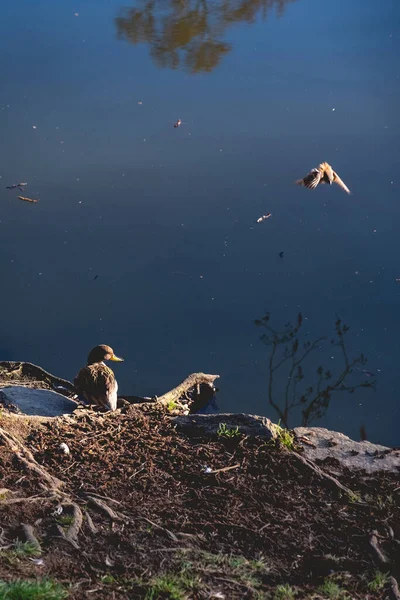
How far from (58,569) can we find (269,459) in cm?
289

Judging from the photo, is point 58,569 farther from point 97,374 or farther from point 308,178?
point 308,178

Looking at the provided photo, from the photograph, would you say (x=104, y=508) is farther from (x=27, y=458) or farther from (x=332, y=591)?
(x=332, y=591)

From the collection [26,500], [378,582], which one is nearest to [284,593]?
[378,582]

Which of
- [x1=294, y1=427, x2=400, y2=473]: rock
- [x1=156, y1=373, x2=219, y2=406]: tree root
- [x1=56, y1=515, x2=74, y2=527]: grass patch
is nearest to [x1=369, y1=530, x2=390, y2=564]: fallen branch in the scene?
[x1=294, y1=427, x2=400, y2=473]: rock

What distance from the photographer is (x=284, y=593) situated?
473cm

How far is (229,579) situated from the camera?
481 centimetres

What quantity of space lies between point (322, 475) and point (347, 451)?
0.97m

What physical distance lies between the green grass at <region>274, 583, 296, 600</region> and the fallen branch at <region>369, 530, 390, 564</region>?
108 centimetres

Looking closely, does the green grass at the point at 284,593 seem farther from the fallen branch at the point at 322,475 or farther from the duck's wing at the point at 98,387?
the duck's wing at the point at 98,387

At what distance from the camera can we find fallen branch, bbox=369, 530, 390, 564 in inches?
219

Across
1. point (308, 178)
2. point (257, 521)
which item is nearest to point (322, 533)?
point (257, 521)

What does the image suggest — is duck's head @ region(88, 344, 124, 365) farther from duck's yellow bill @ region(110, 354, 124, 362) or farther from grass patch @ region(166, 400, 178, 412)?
grass patch @ region(166, 400, 178, 412)

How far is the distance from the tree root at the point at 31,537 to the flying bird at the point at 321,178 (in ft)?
18.7

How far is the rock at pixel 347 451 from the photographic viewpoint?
295 inches
